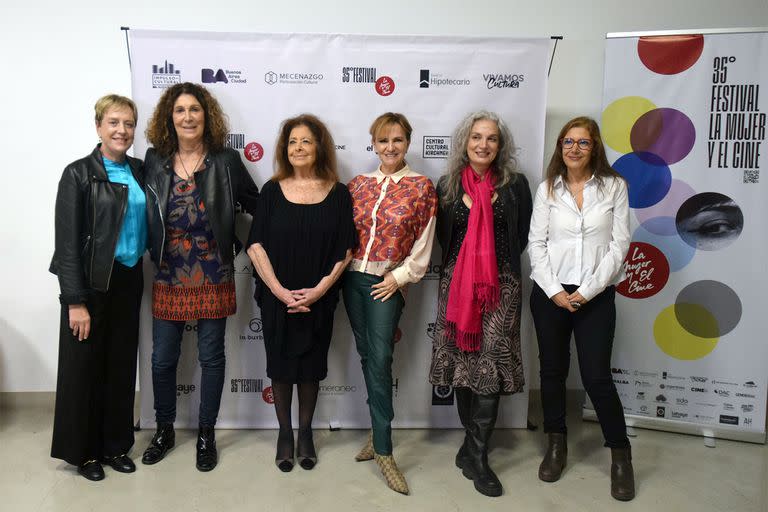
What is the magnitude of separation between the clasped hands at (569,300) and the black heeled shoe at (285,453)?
143 cm

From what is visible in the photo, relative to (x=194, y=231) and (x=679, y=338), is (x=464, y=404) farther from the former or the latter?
(x=194, y=231)

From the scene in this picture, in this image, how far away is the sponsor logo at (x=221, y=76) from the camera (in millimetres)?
2912

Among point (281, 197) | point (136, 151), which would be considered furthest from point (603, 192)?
point (136, 151)

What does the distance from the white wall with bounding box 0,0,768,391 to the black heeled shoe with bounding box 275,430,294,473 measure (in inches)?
64.0

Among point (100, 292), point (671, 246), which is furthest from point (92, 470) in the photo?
point (671, 246)

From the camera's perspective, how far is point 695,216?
309cm

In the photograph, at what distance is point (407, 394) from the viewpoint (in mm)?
3193

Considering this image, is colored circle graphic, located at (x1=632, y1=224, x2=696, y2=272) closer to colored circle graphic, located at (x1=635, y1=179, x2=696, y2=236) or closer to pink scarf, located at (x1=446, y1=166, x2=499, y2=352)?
colored circle graphic, located at (x1=635, y1=179, x2=696, y2=236)

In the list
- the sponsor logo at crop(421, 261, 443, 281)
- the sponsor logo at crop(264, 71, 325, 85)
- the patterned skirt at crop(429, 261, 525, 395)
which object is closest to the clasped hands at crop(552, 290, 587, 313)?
the patterned skirt at crop(429, 261, 525, 395)

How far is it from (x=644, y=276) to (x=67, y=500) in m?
3.06

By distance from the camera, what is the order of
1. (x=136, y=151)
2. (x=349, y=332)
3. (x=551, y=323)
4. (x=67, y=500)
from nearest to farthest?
(x=67, y=500) < (x=551, y=323) < (x=136, y=151) < (x=349, y=332)

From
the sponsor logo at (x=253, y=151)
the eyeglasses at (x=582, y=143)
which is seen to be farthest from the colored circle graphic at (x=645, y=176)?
the sponsor logo at (x=253, y=151)

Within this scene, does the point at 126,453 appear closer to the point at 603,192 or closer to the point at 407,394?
the point at 407,394

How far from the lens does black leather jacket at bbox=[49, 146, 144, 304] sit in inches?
95.1
